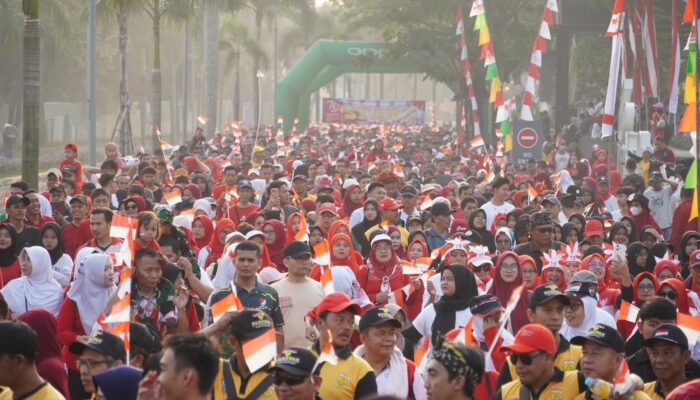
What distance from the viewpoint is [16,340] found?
5906mm

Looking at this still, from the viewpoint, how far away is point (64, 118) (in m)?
69.5

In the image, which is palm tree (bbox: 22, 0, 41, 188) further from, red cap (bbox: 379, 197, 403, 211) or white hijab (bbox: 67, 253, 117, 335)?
white hijab (bbox: 67, 253, 117, 335)

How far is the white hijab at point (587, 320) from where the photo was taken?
855 cm

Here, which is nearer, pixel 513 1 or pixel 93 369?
pixel 93 369

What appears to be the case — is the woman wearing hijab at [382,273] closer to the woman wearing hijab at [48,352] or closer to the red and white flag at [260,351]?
the woman wearing hijab at [48,352]

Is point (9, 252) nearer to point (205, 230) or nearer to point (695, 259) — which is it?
point (205, 230)

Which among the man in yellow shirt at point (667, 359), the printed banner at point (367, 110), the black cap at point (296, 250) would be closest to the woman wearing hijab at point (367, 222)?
the black cap at point (296, 250)

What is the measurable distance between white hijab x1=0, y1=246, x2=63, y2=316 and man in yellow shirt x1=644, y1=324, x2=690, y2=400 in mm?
4369

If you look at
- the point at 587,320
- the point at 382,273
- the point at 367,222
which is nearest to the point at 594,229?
the point at 367,222

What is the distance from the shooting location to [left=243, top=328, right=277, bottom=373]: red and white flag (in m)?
6.11

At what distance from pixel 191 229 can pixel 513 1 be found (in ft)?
95.9

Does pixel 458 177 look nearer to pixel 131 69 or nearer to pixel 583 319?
pixel 583 319

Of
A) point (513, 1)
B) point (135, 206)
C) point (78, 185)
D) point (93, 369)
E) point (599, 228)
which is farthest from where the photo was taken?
point (513, 1)

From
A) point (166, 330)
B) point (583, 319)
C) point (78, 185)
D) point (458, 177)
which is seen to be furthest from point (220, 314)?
point (458, 177)
